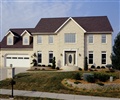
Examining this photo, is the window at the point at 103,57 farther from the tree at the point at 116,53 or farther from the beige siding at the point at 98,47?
the tree at the point at 116,53

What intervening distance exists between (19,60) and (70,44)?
1034 cm

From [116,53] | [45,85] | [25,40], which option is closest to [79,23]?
[116,53]

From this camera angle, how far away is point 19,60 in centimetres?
3516

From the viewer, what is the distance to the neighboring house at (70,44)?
31031mm

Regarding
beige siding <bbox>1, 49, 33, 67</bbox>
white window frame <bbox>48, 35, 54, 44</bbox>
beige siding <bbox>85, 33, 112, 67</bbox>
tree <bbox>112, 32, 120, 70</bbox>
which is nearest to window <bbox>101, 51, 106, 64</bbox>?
beige siding <bbox>85, 33, 112, 67</bbox>

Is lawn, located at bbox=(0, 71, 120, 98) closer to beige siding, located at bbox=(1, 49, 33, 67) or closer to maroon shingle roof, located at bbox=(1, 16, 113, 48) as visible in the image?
maroon shingle roof, located at bbox=(1, 16, 113, 48)

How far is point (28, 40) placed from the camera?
3588 centimetres

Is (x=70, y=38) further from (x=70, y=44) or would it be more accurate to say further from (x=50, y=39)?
(x=50, y=39)

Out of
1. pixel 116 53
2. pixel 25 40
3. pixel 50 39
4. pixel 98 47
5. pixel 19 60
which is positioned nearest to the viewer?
pixel 116 53

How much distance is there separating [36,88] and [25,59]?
60.9 ft

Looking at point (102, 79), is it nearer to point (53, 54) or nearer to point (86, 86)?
point (86, 86)

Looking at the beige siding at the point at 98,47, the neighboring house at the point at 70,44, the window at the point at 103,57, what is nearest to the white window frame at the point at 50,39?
the neighboring house at the point at 70,44

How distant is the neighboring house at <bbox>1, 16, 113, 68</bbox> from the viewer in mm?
31031

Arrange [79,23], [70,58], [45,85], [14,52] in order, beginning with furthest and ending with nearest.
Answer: [14,52]
[79,23]
[70,58]
[45,85]
